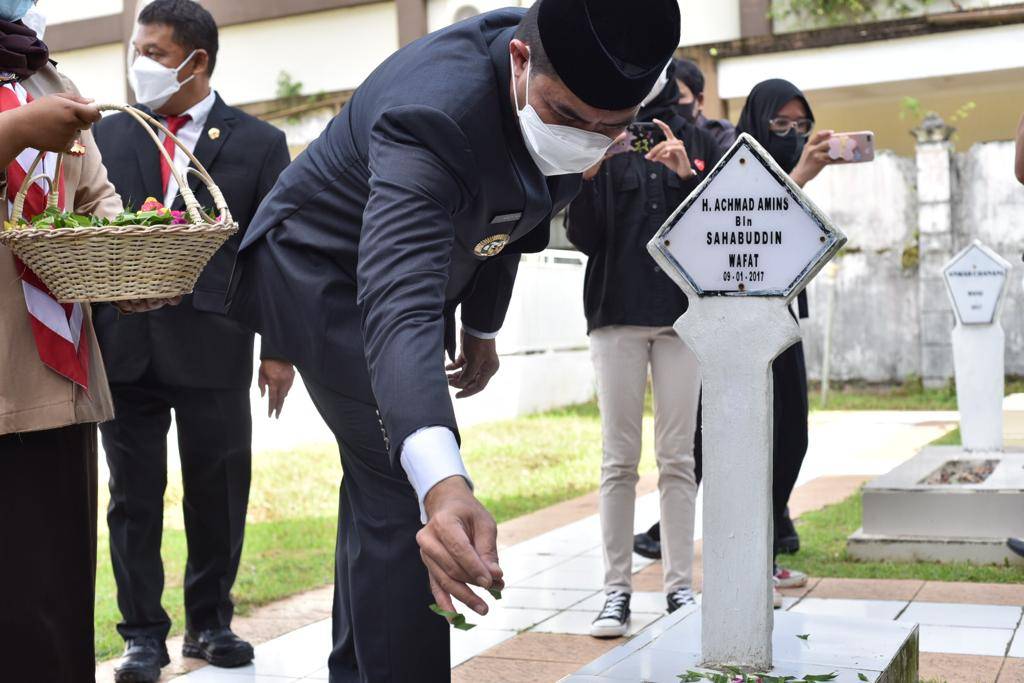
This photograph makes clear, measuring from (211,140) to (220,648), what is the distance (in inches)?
72.6

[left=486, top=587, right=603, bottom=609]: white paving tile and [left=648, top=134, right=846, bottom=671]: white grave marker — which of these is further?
[left=486, top=587, right=603, bottom=609]: white paving tile

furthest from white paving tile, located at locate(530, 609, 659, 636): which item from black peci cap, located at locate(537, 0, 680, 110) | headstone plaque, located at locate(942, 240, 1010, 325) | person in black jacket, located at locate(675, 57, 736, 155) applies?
headstone plaque, located at locate(942, 240, 1010, 325)

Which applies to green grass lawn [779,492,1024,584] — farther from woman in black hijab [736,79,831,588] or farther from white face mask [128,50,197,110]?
white face mask [128,50,197,110]

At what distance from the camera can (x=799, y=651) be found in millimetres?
3551

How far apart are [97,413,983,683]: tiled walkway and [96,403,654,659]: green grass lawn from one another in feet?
1.39

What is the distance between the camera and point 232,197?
4.67 m

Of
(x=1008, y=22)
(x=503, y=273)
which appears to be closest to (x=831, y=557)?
(x=503, y=273)

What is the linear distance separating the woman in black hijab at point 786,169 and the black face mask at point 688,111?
0.21m

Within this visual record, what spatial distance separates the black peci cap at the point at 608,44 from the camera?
238 centimetres

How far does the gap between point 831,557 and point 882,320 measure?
9.83m

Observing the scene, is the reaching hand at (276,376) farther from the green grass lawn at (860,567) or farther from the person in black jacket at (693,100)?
the green grass lawn at (860,567)

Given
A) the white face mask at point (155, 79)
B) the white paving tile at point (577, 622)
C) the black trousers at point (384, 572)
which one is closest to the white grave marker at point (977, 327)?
the white paving tile at point (577, 622)

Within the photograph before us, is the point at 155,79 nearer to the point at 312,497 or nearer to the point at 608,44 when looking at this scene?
the point at 608,44

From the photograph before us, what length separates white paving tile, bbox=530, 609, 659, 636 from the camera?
5.04 metres
